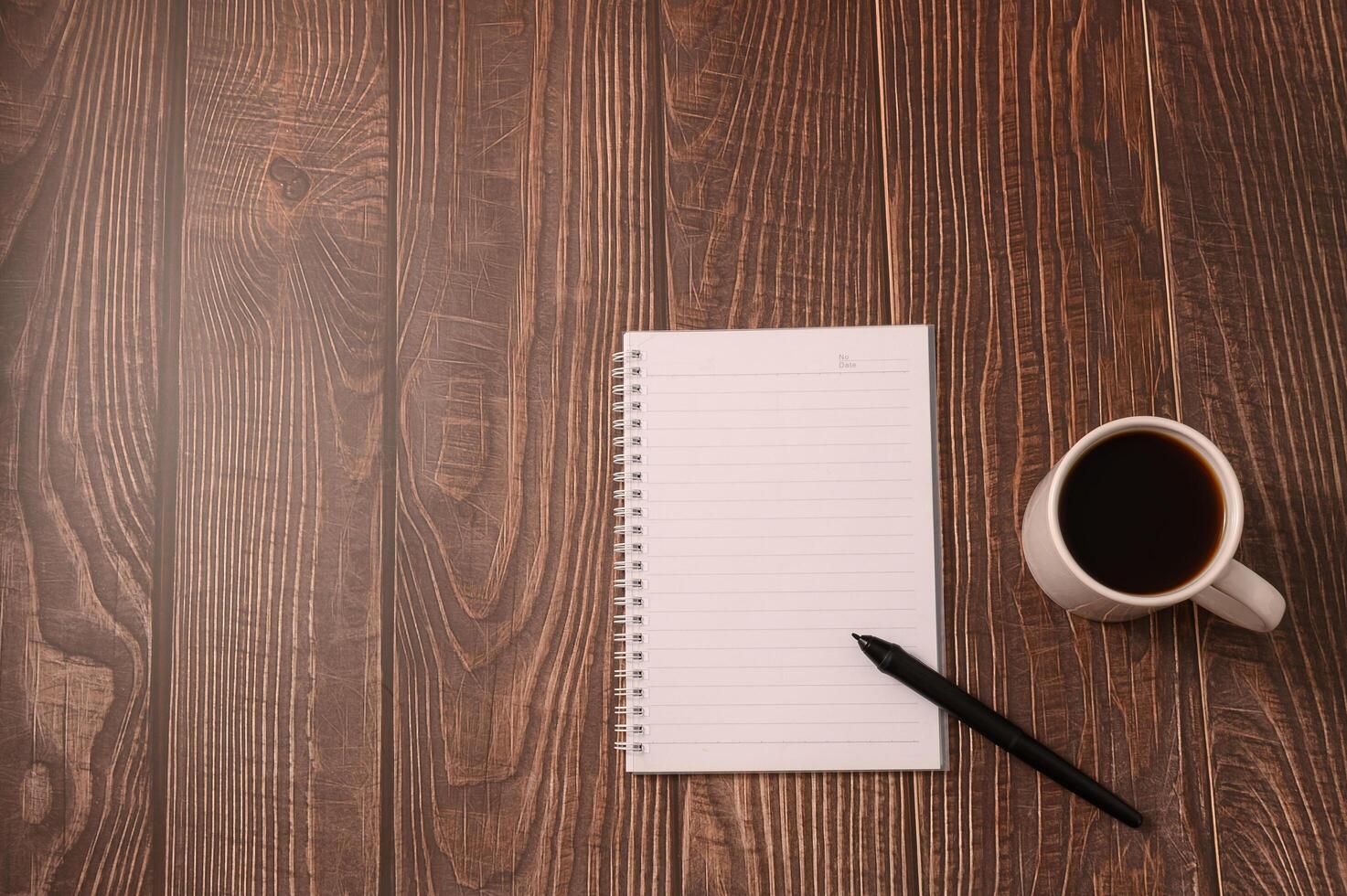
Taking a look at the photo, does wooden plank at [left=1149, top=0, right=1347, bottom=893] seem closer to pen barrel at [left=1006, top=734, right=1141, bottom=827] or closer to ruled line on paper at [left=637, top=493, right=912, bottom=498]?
pen barrel at [left=1006, top=734, right=1141, bottom=827]

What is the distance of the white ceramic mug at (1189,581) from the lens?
485 millimetres

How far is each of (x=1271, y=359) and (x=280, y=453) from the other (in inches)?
27.3

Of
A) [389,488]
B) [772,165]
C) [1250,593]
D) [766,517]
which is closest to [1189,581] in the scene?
[1250,593]

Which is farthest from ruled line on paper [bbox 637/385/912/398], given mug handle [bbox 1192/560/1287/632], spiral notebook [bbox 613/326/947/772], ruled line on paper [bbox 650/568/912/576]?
mug handle [bbox 1192/560/1287/632]

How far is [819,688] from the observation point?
1.89ft

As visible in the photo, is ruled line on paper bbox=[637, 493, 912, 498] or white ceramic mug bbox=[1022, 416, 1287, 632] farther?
ruled line on paper bbox=[637, 493, 912, 498]

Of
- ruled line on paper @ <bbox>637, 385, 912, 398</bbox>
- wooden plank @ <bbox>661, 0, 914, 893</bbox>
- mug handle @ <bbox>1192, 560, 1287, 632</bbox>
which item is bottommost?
mug handle @ <bbox>1192, 560, 1287, 632</bbox>

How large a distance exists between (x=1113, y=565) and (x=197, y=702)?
1.97 ft

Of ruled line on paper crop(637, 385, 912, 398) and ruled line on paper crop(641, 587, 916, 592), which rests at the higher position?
ruled line on paper crop(637, 385, 912, 398)

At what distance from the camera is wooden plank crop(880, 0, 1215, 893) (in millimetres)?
563

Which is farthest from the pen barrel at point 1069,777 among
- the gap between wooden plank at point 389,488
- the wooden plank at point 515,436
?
the gap between wooden plank at point 389,488

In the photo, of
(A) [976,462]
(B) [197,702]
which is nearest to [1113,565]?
(A) [976,462]

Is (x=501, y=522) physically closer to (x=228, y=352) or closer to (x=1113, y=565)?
(x=228, y=352)

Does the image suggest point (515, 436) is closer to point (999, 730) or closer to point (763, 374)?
point (763, 374)
